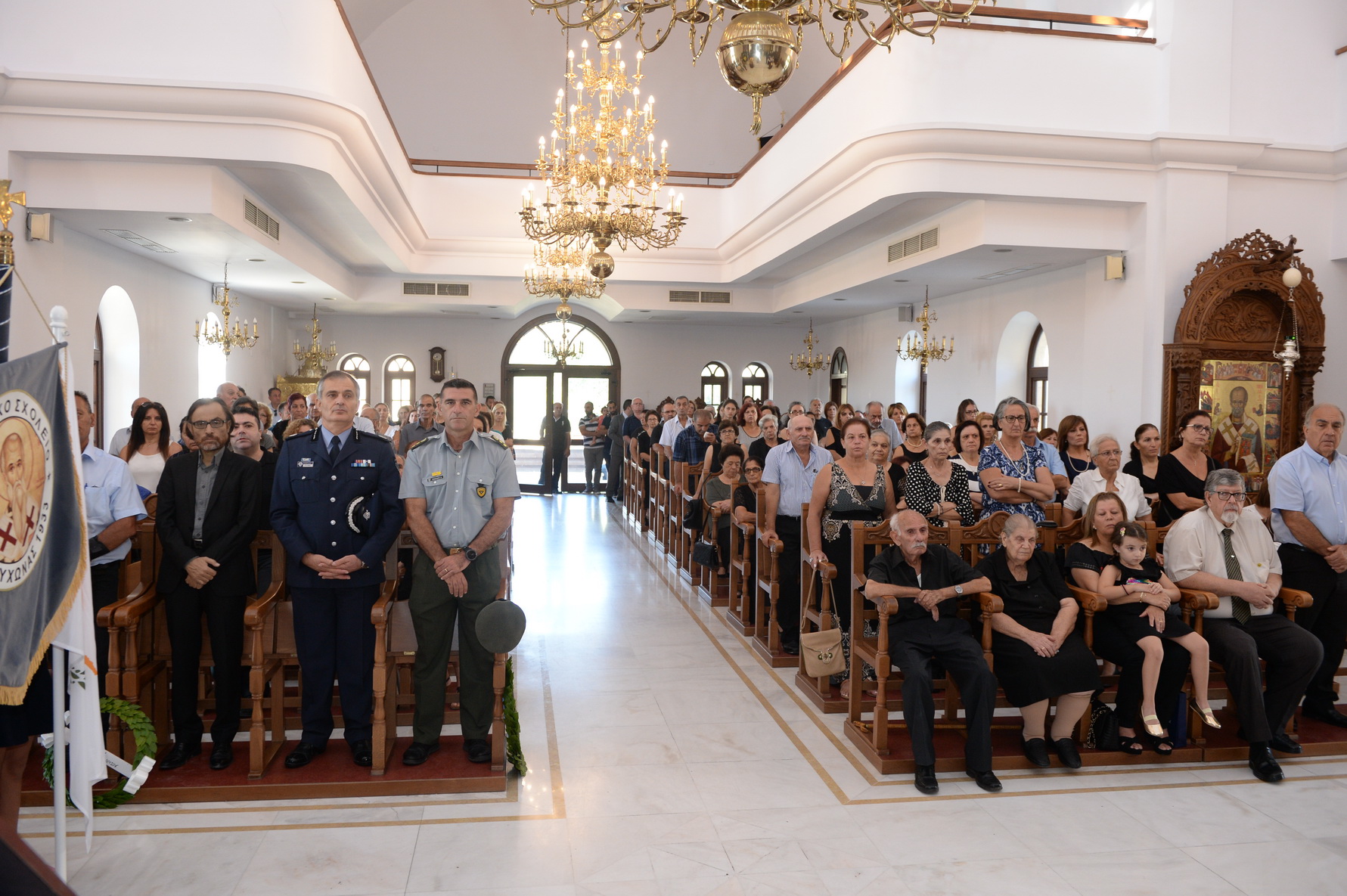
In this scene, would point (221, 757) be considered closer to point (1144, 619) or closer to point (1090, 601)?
point (1090, 601)

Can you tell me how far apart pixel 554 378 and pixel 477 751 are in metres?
13.8

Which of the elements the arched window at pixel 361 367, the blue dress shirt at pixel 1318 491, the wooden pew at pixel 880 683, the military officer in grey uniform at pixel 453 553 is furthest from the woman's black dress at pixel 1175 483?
the arched window at pixel 361 367

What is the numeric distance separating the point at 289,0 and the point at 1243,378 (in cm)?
823

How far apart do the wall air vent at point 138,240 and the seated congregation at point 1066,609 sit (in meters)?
6.42

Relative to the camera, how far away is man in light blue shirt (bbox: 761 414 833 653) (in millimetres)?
5902

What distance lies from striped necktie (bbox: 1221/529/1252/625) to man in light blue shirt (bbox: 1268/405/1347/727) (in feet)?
1.59

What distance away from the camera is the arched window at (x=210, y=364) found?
1152 centimetres

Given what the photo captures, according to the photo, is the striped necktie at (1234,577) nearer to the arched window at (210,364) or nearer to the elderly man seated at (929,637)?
the elderly man seated at (929,637)

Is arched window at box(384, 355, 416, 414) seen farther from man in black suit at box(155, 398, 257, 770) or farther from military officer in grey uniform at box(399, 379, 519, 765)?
military officer in grey uniform at box(399, 379, 519, 765)

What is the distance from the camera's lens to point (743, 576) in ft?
22.1

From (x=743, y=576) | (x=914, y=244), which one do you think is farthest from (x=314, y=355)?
(x=743, y=576)

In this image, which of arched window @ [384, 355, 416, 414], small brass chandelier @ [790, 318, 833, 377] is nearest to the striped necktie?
small brass chandelier @ [790, 318, 833, 377]

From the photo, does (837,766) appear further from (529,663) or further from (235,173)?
(235,173)

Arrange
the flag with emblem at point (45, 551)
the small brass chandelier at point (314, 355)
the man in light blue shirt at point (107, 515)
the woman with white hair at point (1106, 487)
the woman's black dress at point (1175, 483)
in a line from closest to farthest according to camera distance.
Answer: the flag with emblem at point (45, 551), the man in light blue shirt at point (107, 515), the woman with white hair at point (1106, 487), the woman's black dress at point (1175, 483), the small brass chandelier at point (314, 355)
